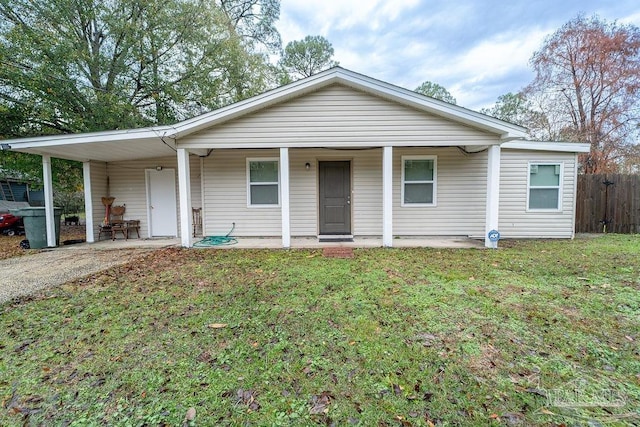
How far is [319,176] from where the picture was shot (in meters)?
7.87

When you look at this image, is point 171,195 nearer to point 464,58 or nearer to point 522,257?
point 522,257

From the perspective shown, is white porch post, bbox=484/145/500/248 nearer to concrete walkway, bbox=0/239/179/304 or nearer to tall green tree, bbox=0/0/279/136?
concrete walkway, bbox=0/239/179/304

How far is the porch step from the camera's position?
732 cm

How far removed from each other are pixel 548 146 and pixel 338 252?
6.17 metres

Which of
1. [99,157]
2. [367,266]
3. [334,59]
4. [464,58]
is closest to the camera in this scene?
[367,266]

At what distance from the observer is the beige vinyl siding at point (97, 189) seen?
792 centimetres

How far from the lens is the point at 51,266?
17.2 feet

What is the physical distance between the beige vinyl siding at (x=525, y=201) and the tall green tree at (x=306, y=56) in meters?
15.5

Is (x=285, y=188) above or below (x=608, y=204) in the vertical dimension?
above

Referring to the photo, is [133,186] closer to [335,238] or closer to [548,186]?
[335,238]

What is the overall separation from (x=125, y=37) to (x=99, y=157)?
5105 millimetres

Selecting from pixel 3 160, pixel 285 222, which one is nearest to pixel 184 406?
pixel 285 222

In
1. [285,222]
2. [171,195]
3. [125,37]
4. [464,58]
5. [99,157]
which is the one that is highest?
[464,58]

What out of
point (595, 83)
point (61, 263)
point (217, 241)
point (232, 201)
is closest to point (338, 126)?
point (232, 201)
